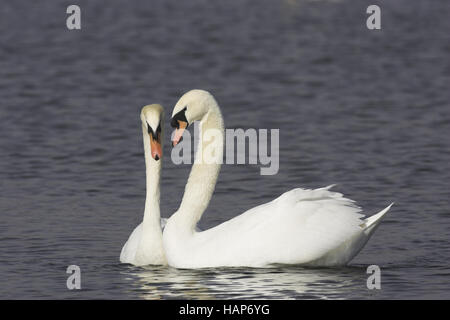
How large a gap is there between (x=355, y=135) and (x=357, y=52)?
9.31m

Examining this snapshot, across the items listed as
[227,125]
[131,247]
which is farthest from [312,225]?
[227,125]

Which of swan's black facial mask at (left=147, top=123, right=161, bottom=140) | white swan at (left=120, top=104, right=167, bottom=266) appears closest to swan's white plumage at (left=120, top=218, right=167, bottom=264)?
white swan at (left=120, top=104, right=167, bottom=266)

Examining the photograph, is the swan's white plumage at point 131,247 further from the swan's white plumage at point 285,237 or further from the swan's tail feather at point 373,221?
the swan's tail feather at point 373,221

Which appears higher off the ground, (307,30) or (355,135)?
(307,30)

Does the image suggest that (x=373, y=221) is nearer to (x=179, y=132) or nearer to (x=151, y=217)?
(x=179, y=132)

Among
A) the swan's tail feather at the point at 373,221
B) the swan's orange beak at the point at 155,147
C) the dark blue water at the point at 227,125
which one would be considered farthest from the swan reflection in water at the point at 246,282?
the swan's orange beak at the point at 155,147

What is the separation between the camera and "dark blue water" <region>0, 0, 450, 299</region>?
37.2 ft

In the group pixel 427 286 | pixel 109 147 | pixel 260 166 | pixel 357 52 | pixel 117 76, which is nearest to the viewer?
pixel 427 286

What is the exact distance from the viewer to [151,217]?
1192 cm

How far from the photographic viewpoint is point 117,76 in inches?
988

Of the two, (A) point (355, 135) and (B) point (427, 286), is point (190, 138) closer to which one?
(A) point (355, 135)

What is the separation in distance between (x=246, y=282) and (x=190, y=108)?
78.4 inches

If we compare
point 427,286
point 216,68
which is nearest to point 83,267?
point 427,286

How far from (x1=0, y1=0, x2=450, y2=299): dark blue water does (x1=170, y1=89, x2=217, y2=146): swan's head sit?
147 centimetres
